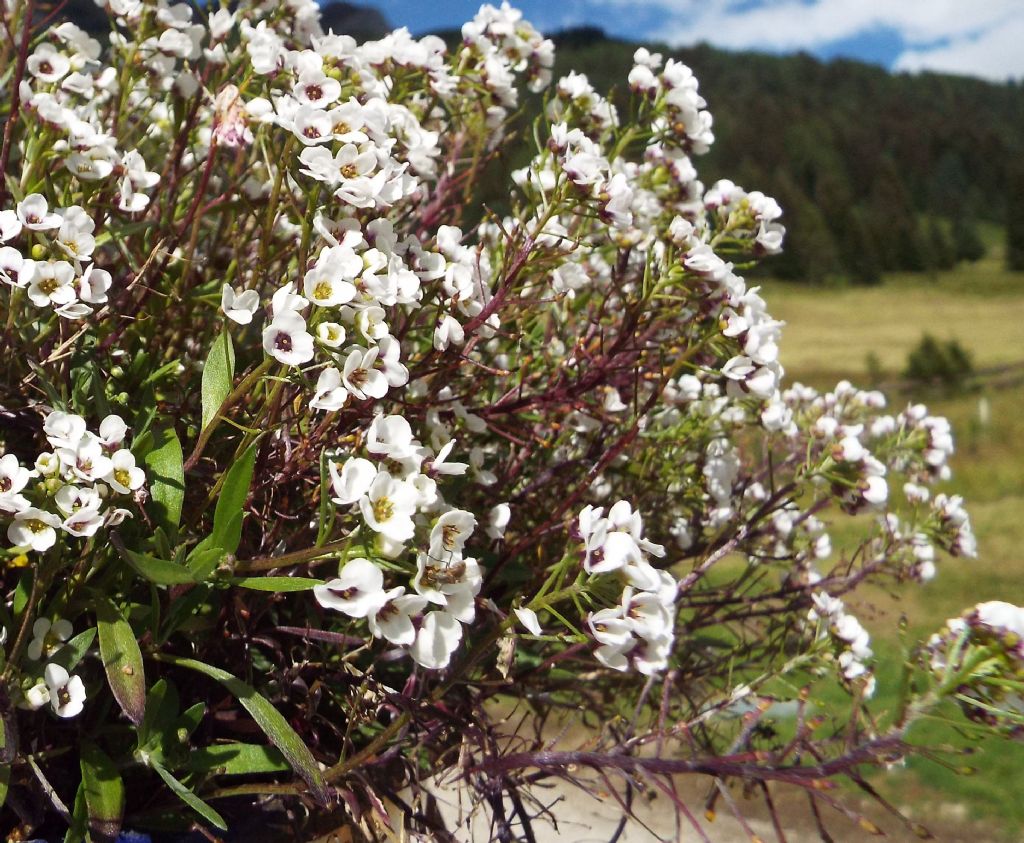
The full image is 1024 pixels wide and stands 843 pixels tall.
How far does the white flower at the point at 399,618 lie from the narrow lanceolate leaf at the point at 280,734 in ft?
0.44

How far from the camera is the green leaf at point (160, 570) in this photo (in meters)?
0.61

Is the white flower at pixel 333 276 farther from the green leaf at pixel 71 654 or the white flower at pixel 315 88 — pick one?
the green leaf at pixel 71 654

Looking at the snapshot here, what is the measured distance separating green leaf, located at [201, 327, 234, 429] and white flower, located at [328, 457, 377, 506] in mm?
179

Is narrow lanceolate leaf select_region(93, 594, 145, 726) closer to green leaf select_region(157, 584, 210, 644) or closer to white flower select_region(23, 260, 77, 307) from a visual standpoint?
green leaf select_region(157, 584, 210, 644)

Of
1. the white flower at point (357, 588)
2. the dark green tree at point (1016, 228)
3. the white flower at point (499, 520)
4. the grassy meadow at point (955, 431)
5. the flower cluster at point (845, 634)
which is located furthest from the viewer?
the dark green tree at point (1016, 228)

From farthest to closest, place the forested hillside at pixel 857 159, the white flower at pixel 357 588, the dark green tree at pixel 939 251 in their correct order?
the dark green tree at pixel 939 251
the forested hillside at pixel 857 159
the white flower at pixel 357 588

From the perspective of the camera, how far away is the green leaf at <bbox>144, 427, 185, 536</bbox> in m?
0.71

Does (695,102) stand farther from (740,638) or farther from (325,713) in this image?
(325,713)

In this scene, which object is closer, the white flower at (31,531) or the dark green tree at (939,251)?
the white flower at (31,531)

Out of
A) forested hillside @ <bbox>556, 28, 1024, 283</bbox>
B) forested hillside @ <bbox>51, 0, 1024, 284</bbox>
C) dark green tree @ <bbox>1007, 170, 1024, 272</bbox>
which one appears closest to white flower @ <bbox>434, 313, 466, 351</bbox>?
forested hillside @ <bbox>51, 0, 1024, 284</bbox>

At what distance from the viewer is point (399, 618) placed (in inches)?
23.3

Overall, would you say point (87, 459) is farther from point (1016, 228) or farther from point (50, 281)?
point (1016, 228)

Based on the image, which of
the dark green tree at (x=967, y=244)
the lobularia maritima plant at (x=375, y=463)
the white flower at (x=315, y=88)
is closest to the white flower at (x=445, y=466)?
the lobularia maritima plant at (x=375, y=463)

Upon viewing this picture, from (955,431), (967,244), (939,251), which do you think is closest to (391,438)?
(955,431)
